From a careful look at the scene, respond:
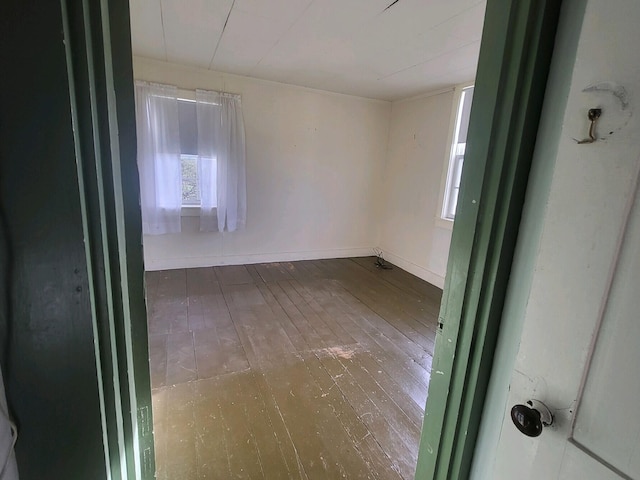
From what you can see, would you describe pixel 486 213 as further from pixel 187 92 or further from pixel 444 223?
pixel 187 92

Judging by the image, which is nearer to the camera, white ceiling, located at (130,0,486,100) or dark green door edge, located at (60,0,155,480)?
dark green door edge, located at (60,0,155,480)

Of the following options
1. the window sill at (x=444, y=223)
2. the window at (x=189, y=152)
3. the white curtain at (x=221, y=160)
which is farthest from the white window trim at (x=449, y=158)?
the window at (x=189, y=152)

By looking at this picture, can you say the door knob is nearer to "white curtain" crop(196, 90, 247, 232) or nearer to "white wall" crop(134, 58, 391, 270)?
"white curtain" crop(196, 90, 247, 232)

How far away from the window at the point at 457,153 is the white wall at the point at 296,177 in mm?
1244

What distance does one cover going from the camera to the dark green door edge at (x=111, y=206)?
50 cm

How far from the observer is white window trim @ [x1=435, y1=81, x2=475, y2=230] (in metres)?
3.46

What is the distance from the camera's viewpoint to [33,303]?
490mm

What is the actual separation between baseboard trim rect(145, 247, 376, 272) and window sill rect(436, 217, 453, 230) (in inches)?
52.9

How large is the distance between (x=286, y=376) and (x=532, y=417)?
165 cm

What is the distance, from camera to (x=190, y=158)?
366 centimetres

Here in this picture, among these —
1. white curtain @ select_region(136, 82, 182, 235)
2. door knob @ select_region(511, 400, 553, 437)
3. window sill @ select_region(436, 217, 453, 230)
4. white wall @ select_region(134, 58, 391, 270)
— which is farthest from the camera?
white wall @ select_region(134, 58, 391, 270)

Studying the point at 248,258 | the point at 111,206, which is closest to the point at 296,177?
the point at 248,258

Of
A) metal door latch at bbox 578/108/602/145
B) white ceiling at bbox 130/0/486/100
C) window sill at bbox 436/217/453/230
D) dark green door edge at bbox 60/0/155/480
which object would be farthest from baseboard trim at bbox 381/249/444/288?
dark green door edge at bbox 60/0/155/480

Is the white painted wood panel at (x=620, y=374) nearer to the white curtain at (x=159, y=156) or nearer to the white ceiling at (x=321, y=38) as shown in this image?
the white ceiling at (x=321, y=38)
